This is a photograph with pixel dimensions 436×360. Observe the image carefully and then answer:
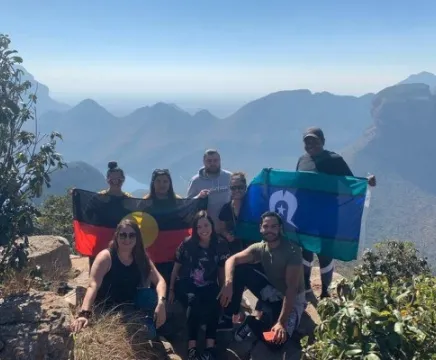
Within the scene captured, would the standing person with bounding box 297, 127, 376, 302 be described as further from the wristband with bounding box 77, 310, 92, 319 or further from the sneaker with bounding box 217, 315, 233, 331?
the wristband with bounding box 77, 310, 92, 319

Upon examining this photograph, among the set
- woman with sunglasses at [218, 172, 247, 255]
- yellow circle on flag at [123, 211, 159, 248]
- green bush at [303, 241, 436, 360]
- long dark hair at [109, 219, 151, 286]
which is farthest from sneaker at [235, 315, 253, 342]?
green bush at [303, 241, 436, 360]

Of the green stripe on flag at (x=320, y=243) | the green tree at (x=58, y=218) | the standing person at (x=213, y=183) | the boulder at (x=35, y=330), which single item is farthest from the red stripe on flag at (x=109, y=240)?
the green tree at (x=58, y=218)

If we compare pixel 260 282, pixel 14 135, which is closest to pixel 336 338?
pixel 260 282

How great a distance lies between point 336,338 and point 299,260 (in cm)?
298

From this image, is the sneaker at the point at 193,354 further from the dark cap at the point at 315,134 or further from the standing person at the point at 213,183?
the dark cap at the point at 315,134

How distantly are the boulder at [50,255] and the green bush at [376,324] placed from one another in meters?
6.13

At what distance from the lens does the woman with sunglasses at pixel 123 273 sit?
5641mm

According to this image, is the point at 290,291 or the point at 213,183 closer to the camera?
the point at 290,291

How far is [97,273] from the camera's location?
560 centimetres

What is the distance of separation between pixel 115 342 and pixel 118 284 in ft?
2.75

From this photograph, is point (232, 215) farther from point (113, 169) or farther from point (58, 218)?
point (58, 218)

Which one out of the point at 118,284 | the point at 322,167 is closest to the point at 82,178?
the point at 322,167

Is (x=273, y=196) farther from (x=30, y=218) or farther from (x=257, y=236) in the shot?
(x=30, y=218)

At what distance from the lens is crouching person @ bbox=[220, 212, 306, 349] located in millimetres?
5750
